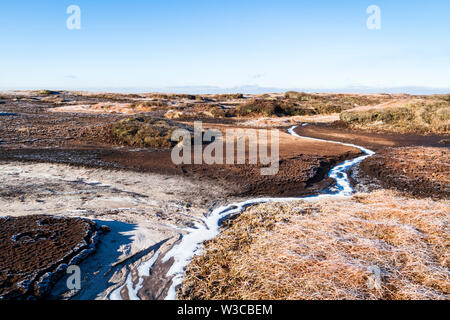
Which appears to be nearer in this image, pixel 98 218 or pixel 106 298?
pixel 106 298

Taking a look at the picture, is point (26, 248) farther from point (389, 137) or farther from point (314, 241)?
point (389, 137)

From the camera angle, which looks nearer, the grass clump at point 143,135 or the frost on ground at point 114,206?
the frost on ground at point 114,206

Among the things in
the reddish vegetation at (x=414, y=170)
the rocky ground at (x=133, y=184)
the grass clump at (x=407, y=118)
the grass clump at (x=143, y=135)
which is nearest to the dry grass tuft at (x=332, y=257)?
the rocky ground at (x=133, y=184)

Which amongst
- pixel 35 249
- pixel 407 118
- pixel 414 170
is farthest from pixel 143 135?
pixel 407 118

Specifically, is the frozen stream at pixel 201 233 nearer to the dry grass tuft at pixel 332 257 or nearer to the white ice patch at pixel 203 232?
the white ice patch at pixel 203 232

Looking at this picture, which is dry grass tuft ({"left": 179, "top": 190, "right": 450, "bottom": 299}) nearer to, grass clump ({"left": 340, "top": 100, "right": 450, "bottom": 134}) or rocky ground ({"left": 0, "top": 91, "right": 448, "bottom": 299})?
rocky ground ({"left": 0, "top": 91, "right": 448, "bottom": 299})

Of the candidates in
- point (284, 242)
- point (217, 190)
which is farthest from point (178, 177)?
point (284, 242)
